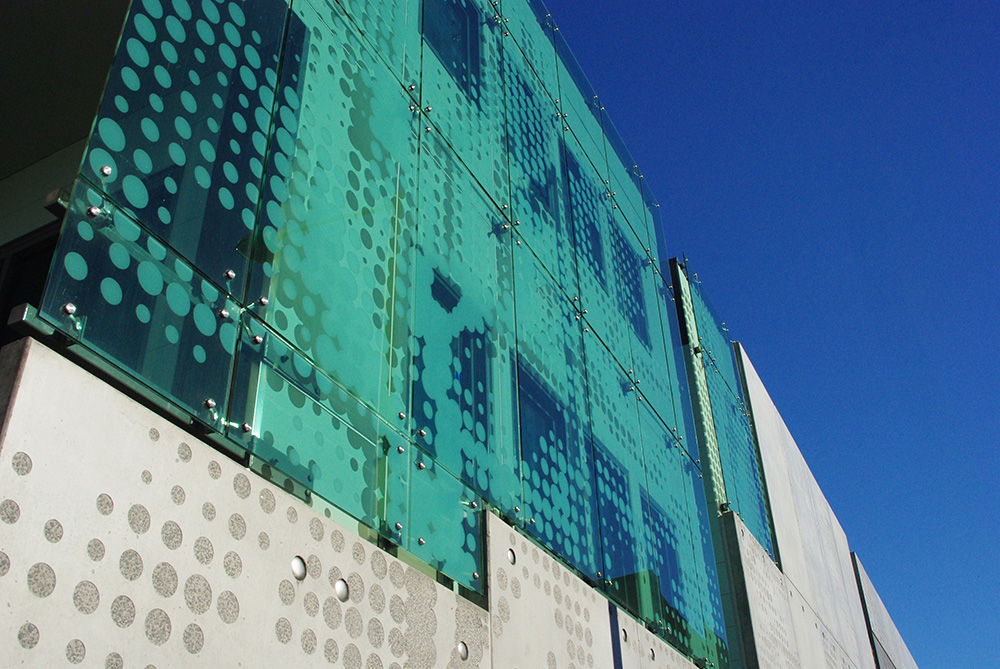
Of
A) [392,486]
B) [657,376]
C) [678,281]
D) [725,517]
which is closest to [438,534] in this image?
[392,486]

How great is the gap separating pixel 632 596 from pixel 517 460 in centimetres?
222

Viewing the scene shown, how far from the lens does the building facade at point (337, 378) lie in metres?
3.29

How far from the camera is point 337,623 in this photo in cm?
416

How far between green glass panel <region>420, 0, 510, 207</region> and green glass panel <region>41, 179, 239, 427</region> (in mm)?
3207

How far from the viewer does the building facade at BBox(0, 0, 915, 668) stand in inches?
130

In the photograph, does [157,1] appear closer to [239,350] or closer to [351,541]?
[239,350]

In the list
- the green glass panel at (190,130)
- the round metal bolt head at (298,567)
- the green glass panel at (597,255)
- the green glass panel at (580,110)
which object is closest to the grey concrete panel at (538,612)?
the round metal bolt head at (298,567)

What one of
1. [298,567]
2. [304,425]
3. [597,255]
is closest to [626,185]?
[597,255]

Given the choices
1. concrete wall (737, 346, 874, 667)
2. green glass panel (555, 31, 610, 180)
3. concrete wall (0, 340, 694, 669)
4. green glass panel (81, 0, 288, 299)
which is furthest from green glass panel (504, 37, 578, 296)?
concrete wall (737, 346, 874, 667)

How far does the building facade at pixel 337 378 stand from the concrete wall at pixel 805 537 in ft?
24.3

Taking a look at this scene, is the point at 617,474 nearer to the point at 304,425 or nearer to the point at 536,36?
the point at 304,425

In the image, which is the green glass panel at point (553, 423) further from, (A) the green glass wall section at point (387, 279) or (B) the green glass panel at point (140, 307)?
(B) the green glass panel at point (140, 307)

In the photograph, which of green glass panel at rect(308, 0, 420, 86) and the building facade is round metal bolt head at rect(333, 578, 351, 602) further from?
green glass panel at rect(308, 0, 420, 86)

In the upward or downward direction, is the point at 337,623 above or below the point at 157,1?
below
